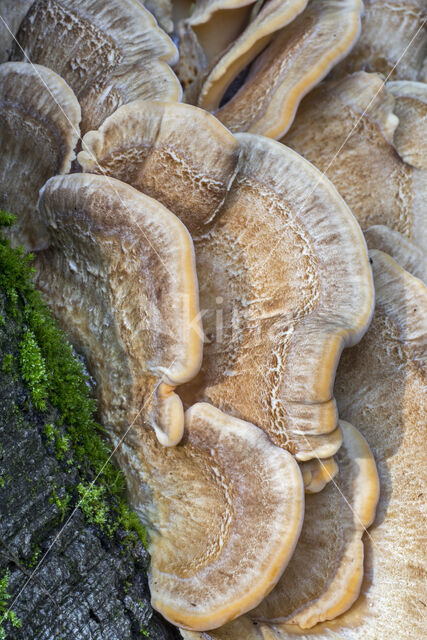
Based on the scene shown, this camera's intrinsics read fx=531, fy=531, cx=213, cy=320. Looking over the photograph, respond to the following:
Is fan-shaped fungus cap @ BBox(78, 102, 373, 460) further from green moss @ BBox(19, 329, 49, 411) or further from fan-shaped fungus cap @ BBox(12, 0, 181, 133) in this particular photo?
green moss @ BBox(19, 329, 49, 411)

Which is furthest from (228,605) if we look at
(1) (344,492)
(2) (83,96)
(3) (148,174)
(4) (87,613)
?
(2) (83,96)

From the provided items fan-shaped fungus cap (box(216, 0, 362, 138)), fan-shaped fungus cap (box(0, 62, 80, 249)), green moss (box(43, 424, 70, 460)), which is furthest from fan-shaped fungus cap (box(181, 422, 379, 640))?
fan-shaped fungus cap (box(0, 62, 80, 249))

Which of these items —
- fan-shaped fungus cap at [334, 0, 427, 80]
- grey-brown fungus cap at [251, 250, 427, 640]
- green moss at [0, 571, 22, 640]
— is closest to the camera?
green moss at [0, 571, 22, 640]

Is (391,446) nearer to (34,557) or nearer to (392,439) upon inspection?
(392,439)

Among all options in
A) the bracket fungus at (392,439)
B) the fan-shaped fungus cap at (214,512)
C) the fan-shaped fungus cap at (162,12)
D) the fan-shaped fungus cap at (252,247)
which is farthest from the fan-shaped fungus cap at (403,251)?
the fan-shaped fungus cap at (162,12)

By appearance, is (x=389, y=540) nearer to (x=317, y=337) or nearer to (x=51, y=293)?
(x=317, y=337)

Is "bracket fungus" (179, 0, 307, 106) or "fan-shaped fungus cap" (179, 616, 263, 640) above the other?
"bracket fungus" (179, 0, 307, 106)

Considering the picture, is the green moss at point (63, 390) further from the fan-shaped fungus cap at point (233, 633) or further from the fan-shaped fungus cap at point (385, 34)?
the fan-shaped fungus cap at point (385, 34)

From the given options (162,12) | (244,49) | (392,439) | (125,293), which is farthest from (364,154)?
(125,293)

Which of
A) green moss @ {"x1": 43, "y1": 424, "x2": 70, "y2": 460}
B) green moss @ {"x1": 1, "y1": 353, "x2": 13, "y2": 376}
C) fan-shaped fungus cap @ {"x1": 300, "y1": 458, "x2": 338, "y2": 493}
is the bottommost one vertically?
green moss @ {"x1": 43, "y1": 424, "x2": 70, "y2": 460}
